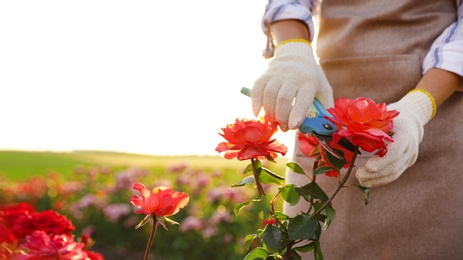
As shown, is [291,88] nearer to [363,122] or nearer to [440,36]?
[363,122]

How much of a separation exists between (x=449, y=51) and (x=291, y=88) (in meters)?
0.46

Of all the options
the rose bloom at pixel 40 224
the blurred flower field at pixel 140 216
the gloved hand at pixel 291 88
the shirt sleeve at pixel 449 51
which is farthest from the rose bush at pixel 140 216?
the shirt sleeve at pixel 449 51

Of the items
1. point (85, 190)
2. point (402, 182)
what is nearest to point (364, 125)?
point (402, 182)

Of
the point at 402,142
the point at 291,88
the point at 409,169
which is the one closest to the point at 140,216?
the point at 409,169

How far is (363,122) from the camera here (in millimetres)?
1133

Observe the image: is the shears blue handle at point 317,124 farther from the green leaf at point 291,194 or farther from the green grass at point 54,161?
the green grass at point 54,161

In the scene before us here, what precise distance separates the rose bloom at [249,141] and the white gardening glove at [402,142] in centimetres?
22

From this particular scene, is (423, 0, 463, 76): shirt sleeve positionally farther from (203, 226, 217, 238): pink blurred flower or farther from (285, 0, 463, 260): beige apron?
(203, 226, 217, 238): pink blurred flower

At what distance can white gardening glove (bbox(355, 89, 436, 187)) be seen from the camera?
4.27 ft

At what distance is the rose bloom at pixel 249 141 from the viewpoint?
1192 millimetres

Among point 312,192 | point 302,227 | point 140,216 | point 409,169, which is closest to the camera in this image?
point 302,227

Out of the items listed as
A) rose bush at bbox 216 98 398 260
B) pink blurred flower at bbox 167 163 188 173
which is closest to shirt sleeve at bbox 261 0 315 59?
rose bush at bbox 216 98 398 260

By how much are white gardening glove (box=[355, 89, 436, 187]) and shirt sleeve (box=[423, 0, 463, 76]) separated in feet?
0.31

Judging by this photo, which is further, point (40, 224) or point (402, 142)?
point (40, 224)
